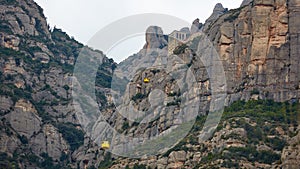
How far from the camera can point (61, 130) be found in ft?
586

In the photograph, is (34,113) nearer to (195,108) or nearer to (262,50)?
(195,108)

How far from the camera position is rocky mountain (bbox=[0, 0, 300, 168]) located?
136000mm

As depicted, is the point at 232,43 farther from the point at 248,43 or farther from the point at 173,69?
the point at 173,69

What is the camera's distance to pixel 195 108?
152m

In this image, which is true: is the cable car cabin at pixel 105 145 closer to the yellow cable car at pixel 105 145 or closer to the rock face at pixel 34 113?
the yellow cable car at pixel 105 145

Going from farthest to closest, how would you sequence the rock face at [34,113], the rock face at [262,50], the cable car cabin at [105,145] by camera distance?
the rock face at [34,113]
the cable car cabin at [105,145]
the rock face at [262,50]

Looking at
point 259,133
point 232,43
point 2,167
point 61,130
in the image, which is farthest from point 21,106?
point 259,133

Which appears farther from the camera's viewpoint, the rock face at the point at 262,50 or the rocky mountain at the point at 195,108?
the rock face at the point at 262,50

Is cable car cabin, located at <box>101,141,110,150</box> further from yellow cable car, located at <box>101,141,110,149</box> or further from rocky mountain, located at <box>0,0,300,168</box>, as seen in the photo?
rocky mountain, located at <box>0,0,300,168</box>

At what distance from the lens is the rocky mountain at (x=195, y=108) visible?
446 feet

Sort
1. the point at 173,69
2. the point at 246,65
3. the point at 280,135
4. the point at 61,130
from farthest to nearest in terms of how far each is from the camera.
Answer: the point at 61,130
the point at 173,69
the point at 246,65
the point at 280,135

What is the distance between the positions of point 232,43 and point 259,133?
22628mm

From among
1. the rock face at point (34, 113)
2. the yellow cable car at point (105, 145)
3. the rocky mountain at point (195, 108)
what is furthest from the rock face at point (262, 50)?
the rock face at point (34, 113)

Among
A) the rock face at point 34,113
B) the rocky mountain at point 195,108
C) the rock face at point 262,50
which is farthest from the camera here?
the rock face at point 34,113
